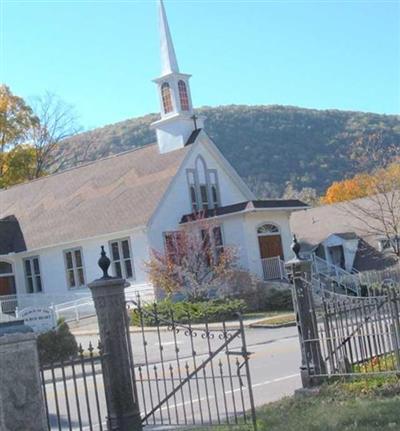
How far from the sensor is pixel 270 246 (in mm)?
35656

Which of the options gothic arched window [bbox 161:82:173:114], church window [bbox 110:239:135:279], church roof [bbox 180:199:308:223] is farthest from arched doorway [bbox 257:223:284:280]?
gothic arched window [bbox 161:82:173:114]

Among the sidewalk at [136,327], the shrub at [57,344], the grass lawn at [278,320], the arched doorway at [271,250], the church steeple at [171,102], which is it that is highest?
the church steeple at [171,102]

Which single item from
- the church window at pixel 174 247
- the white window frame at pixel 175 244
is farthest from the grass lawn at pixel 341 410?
the white window frame at pixel 175 244

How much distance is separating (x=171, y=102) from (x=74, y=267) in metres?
9.36

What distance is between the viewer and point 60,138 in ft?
193

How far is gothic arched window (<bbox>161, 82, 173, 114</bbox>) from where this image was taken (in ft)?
124

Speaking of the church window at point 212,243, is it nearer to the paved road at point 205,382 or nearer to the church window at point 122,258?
the church window at point 122,258

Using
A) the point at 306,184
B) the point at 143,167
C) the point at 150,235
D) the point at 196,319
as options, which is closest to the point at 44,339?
the point at 196,319

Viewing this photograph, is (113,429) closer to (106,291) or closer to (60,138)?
(106,291)

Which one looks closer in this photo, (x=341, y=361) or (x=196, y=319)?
(x=341, y=361)

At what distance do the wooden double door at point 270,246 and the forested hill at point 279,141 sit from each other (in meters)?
34.2

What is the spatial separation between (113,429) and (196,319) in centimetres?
1779

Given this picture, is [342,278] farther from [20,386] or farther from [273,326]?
[20,386]

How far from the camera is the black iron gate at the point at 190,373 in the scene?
8930mm
